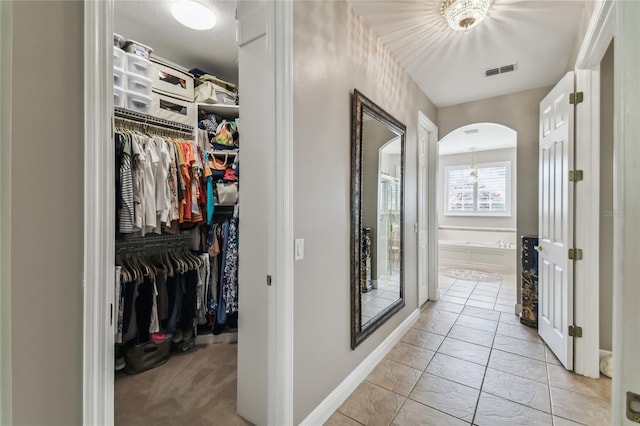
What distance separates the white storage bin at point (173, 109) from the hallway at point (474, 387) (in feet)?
8.69

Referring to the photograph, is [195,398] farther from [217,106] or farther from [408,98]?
[408,98]

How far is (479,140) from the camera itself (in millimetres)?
5898

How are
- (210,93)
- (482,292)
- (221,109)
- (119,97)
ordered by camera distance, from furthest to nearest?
1. (482,292)
2. (221,109)
3. (210,93)
4. (119,97)

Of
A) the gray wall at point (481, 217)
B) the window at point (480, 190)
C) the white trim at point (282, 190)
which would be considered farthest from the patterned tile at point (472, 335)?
the window at point (480, 190)

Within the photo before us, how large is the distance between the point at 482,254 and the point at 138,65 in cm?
654

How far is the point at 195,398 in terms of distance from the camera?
188cm

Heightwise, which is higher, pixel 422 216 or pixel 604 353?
pixel 422 216

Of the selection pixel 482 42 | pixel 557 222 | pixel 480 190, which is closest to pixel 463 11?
pixel 482 42

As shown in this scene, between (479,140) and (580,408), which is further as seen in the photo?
(479,140)

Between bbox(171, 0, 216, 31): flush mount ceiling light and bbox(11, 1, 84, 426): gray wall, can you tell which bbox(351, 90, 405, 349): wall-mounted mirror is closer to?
bbox(171, 0, 216, 31): flush mount ceiling light

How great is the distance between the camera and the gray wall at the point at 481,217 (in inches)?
255

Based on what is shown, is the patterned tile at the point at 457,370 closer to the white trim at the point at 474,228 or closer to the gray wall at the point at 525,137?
the gray wall at the point at 525,137

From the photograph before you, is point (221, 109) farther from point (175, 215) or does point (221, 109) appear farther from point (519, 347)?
point (519, 347)

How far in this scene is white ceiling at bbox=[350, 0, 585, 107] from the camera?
6.48ft
